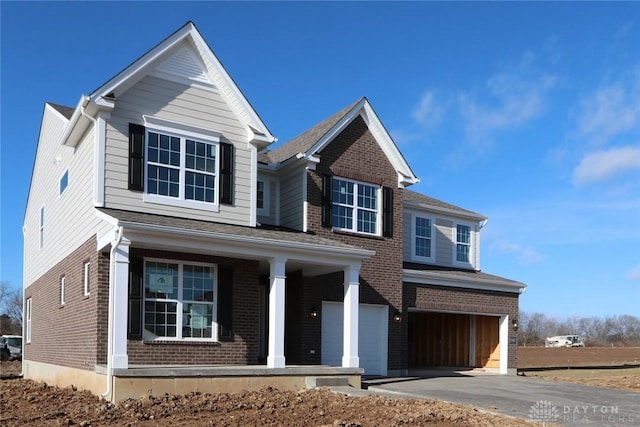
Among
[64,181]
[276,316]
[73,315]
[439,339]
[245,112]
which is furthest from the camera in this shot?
[439,339]

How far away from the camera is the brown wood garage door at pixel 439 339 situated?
25516 millimetres

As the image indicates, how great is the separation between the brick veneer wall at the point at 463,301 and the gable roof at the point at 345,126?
3472mm

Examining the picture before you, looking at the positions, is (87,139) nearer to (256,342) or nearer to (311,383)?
(256,342)

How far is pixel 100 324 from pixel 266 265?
4.79m

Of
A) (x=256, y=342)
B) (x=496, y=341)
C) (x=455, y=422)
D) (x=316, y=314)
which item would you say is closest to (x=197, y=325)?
(x=256, y=342)

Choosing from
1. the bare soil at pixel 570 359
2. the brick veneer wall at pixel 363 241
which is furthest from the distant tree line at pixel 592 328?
the brick veneer wall at pixel 363 241

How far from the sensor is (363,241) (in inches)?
788

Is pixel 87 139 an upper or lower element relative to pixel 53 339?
upper

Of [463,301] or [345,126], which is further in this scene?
[463,301]

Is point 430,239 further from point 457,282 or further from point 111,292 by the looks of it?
point 111,292

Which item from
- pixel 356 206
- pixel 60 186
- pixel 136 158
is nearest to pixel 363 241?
pixel 356 206

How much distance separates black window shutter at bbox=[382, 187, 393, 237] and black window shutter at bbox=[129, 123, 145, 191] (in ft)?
25.2

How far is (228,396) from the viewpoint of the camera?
14.1 metres

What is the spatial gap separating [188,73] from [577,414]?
37.9 feet
